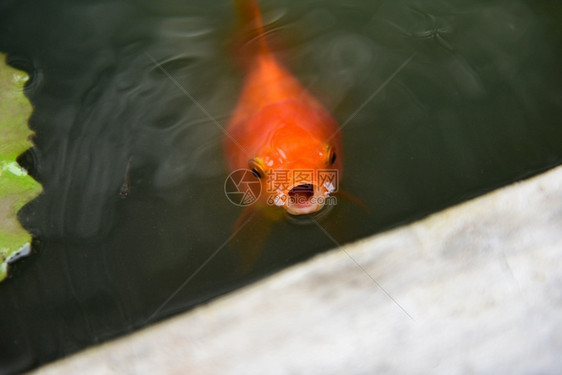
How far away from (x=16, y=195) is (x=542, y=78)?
8.04 ft

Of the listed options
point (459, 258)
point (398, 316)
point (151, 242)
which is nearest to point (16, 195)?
point (151, 242)

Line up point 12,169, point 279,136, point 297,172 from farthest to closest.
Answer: point 12,169 → point 279,136 → point 297,172

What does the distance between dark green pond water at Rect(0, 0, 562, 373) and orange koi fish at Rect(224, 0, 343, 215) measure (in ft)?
0.24

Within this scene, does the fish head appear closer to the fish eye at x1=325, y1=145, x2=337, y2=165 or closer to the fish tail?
the fish eye at x1=325, y1=145, x2=337, y2=165

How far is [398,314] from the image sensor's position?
210 cm

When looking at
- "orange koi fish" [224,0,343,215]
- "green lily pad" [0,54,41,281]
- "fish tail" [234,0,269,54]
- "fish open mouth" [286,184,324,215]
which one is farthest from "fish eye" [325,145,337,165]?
"green lily pad" [0,54,41,281]

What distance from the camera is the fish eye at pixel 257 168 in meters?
2.15

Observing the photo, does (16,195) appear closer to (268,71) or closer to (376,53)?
(268,71)

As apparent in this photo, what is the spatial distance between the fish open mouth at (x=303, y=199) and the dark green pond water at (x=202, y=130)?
0.33ft

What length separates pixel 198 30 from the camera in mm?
2572

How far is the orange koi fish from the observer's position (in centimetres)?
209
